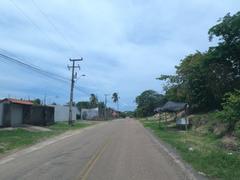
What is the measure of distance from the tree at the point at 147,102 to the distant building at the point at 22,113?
10028cm

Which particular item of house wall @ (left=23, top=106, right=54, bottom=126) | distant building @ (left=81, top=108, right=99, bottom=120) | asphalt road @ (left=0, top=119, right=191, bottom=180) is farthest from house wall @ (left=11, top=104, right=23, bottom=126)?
distant building @ (left=81, top=108, right=99, bottom=120)

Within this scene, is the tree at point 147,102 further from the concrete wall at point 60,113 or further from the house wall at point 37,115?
the house wall at point 37,115

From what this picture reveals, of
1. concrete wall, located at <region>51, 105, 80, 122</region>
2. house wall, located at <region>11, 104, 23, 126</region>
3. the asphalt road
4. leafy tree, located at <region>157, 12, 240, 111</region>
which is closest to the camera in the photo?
the asphalt road

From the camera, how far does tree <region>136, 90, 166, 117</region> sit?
527ft

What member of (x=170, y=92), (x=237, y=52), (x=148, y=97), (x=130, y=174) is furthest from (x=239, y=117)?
(x=148, y=97)

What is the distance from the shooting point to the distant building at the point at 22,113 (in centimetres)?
4431

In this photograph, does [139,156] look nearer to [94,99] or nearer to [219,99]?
[219,99]

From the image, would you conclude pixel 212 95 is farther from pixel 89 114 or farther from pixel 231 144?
pixel 89 114

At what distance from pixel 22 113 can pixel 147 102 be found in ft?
381

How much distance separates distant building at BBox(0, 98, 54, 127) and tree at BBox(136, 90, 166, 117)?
3948 inches

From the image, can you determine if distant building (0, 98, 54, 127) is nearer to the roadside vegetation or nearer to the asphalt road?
the roadside vegetation

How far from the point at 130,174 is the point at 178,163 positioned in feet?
12.5

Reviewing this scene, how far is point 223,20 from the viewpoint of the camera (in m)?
42.0

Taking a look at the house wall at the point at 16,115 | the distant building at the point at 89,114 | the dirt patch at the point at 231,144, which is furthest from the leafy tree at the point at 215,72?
the distant building at the point at 89,114
